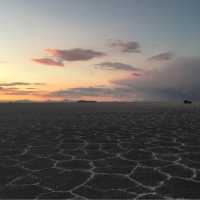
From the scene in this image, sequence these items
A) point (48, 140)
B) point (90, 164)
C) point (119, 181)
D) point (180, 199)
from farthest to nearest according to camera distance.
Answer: point (48, 140) < point (90, 164) < point (119, 181) < point (180, 199)

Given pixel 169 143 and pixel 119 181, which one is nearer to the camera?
pixel 119 181

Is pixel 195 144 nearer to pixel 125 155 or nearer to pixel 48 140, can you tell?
pixel 125 155

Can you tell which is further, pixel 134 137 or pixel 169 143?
pixel 134 137

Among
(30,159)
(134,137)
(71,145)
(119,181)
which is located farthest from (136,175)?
(134,137)

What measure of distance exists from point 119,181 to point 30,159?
103 inches

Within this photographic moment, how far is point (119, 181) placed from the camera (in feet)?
17.1

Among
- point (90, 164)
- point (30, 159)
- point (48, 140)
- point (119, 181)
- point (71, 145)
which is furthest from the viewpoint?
point (48, 140)

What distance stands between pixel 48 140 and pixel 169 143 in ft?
12.8

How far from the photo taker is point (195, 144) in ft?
28.9

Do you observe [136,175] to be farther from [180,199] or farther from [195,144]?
[195,144]

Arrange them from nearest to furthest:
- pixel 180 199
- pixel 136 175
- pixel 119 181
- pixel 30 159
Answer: pixel 180 199 → pixel 119 181 → pixel 136 175 → pixel 30 159

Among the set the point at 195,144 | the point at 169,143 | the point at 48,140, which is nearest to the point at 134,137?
the point at 169,143

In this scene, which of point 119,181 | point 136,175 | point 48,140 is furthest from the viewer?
point 48,140

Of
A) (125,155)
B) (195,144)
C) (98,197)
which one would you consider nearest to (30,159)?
(125,155)
